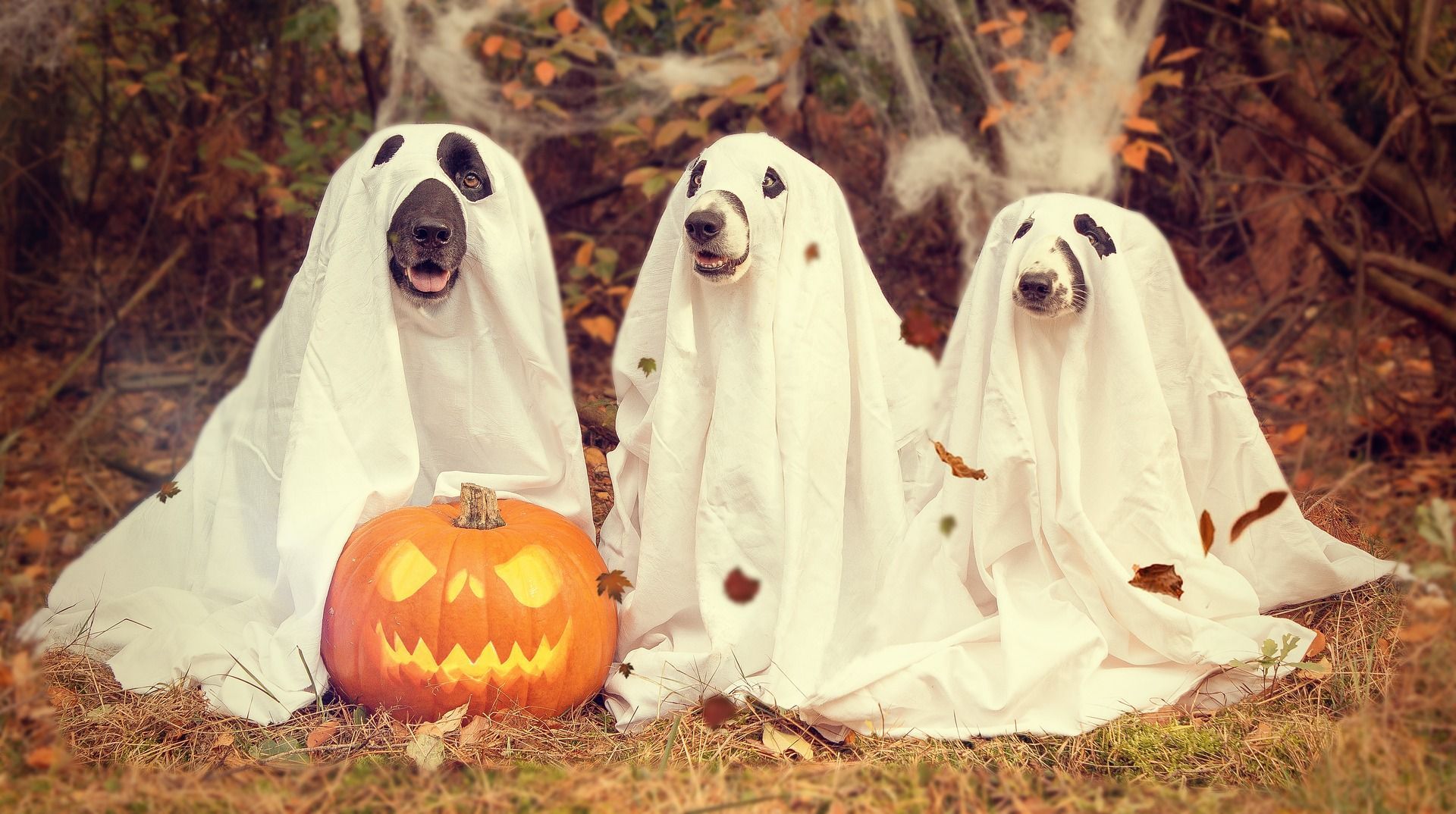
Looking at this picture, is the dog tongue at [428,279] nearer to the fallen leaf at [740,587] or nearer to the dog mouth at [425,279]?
the dog mouth at [425,279]

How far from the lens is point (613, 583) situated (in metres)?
3.19

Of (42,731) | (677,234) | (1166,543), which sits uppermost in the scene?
(677,234)

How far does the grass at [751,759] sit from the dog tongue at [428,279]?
1.21 metres

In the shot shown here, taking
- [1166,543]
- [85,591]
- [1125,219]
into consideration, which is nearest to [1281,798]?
[1166,543]

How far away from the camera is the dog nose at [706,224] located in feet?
10.2

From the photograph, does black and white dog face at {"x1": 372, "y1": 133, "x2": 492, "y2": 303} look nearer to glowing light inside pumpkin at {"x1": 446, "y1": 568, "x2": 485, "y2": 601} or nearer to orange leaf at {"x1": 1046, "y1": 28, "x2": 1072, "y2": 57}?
glowing light inside pumpkin at {"x1": 446, "y1": 568, "x2": 485, "y2": 601}

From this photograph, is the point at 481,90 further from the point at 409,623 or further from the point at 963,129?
the point at 409,623

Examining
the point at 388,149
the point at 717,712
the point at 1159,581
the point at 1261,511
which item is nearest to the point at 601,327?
the point at 388,149

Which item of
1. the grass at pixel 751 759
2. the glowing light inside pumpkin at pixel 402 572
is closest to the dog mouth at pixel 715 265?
the glowing light inside pumpkin at pixel 402 572

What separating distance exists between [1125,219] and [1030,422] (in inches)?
26.1

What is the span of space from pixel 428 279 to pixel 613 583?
40.8 inches

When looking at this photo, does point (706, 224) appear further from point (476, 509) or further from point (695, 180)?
point (476, 509)

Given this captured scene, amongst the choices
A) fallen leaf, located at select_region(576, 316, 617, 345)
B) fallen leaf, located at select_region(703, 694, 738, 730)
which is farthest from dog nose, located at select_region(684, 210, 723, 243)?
fallen leaf, located at select_region(576, 316, 617, 345)

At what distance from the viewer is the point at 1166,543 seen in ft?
10.7
